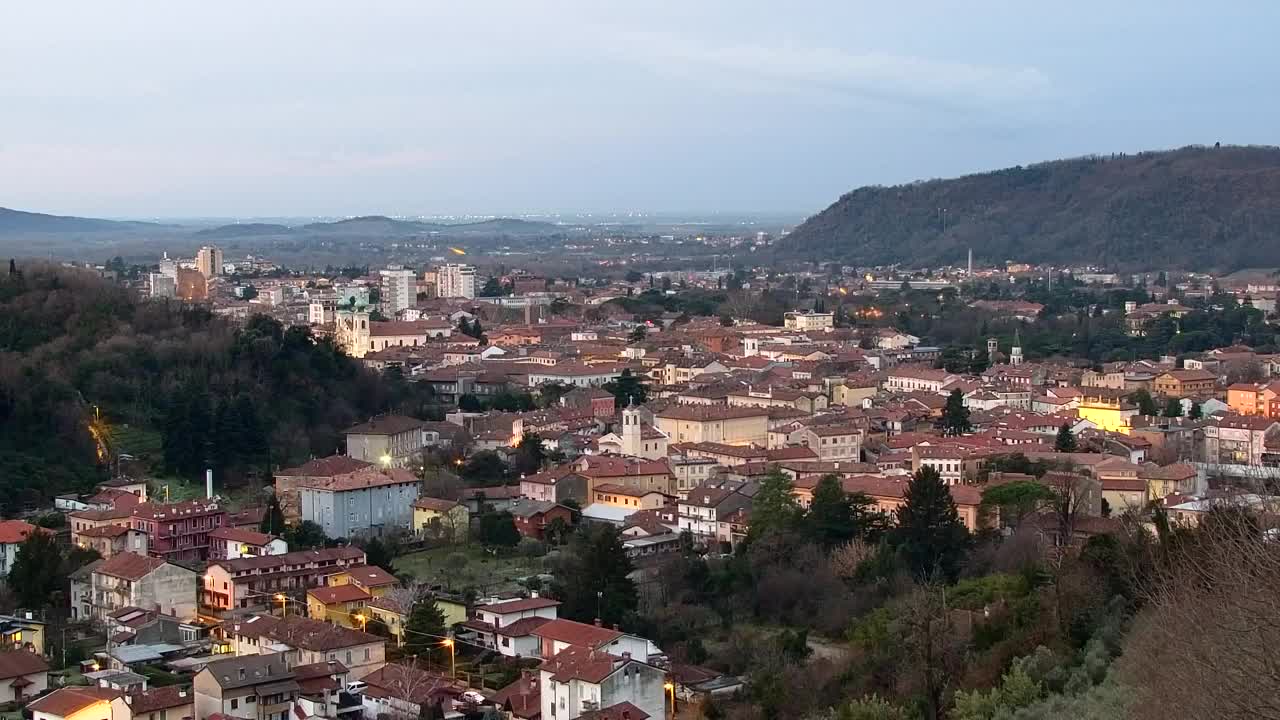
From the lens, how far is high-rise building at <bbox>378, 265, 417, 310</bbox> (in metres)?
51.0

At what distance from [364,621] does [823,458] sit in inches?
372

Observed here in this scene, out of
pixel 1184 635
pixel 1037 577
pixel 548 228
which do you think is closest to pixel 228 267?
pixel 1037 577

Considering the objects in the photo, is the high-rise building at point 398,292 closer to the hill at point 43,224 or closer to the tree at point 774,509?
A: the tree at point 774,509

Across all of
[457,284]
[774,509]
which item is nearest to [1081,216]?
[457,284]

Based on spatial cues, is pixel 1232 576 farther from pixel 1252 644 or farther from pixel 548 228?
pixel 548 228

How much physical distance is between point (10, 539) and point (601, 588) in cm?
646

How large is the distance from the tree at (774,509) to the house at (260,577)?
13.7ft

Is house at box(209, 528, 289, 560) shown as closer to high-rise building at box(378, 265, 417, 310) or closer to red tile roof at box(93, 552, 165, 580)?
red tile roof at box(93, 552, 165, 580)

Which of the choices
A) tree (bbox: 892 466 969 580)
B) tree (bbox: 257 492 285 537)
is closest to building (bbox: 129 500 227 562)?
tree (bbox: 257 492 285 537)

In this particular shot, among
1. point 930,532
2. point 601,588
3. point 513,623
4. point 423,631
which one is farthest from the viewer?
point 930,532

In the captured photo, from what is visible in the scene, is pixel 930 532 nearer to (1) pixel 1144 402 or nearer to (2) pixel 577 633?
(2) pixel 577 633

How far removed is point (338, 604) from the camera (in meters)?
16.7

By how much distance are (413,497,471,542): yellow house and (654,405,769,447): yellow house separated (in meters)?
5.51

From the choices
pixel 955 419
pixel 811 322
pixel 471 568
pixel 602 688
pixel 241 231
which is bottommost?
pixel 241 231
